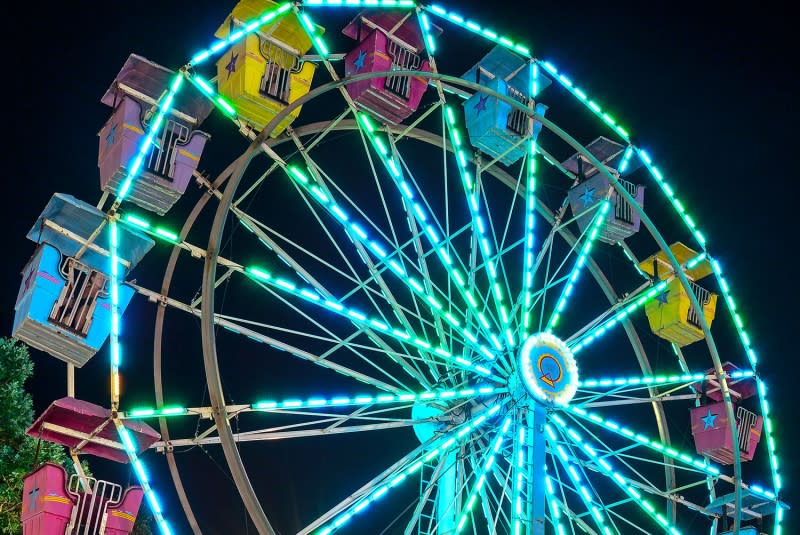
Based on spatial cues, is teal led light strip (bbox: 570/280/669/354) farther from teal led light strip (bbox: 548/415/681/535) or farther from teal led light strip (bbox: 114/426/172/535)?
teal led light strip (bbox: 114/426/172/535)

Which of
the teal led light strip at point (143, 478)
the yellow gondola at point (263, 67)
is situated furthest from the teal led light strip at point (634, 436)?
the yellow gondola at point (263, 67)

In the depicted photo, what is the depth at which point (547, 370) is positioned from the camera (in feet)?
39.9

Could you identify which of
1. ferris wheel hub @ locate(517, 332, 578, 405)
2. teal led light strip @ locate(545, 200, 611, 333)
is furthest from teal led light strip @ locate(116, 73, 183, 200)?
teal led light strip @ locate(545, 200, 611, 333)

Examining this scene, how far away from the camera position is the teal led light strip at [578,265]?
13195 millimetres

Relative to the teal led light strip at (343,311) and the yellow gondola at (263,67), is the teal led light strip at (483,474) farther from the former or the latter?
the yellow gondola at (263,67)

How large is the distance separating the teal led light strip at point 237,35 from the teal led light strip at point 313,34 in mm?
344

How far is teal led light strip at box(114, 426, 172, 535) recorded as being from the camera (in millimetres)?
10594

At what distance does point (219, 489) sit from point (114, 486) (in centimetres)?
659

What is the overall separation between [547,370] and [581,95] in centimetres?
415

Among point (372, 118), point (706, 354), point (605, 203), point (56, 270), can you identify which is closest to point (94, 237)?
point (56, 270)

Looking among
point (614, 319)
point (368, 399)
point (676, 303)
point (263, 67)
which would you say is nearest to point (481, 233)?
point (614, 319)

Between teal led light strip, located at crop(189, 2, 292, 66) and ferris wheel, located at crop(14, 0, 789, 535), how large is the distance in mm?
31

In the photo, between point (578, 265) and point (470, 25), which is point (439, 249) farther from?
point (470, 25)

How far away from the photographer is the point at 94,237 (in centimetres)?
1172
